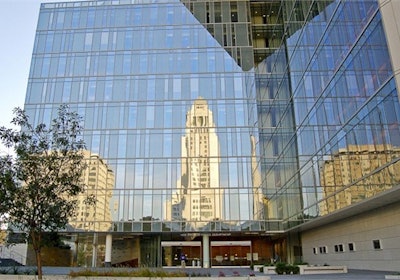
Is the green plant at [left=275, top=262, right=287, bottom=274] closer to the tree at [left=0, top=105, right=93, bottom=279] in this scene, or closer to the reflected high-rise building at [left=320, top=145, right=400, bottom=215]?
the reflected high-rise building at [left=320, top=145, right=400, bottom=215]

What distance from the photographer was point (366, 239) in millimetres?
25578

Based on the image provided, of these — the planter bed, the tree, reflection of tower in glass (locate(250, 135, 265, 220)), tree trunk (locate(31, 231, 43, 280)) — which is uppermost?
reflection of tower in glass (locate(250, 135, 265, 220))

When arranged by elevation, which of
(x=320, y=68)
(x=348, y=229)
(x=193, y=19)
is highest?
(x=193, y=19)

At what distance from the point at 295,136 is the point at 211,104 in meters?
14.4

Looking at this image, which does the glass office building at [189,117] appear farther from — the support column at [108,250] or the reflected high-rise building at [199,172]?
the support column at [108,250]

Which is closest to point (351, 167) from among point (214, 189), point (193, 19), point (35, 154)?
point (35, 154)

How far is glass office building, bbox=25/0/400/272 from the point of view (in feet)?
134

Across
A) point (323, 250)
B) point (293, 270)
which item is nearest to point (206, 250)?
point (323, 250)

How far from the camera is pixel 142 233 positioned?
145 ft

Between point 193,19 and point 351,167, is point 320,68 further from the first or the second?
point 193,19

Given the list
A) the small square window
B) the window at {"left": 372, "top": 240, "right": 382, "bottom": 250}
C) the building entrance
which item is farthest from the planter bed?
the building entrance

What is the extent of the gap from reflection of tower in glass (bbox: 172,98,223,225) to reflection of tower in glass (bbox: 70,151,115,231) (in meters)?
7.92

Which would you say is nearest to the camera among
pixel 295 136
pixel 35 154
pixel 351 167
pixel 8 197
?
pixel 8 197

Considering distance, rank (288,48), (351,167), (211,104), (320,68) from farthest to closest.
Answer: (211,104) → (288,48) → (320,68) → (351,167)
